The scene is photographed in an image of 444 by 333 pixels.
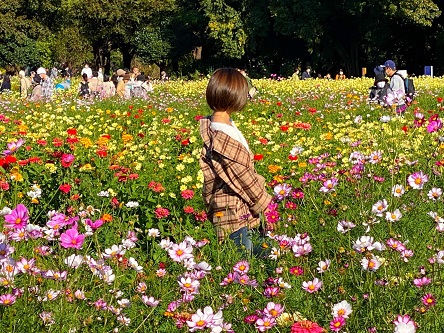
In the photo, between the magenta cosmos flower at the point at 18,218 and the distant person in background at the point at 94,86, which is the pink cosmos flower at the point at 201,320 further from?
the distant person in background at the point at 94,86

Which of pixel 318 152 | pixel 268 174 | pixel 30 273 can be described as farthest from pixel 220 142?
pixel 318 152

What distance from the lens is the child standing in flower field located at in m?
2.96

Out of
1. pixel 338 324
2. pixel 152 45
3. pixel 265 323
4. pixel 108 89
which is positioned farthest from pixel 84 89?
pixel 152 45

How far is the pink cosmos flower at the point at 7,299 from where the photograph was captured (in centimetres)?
190

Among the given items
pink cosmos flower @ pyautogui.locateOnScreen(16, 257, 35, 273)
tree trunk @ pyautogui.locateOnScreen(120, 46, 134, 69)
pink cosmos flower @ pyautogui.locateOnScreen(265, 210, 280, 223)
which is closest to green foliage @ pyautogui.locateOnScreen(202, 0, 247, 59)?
tree trunk @ pyautogui.locateOnScreen(120, 46, 134, 69)

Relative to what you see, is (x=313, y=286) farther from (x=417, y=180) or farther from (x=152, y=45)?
(x=152, y=45)

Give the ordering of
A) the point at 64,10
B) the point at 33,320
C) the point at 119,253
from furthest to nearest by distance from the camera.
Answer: the point at 64,10, the point at 119,253, the point at 33,320

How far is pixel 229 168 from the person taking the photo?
3000 mm

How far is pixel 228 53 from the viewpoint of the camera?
115 feet

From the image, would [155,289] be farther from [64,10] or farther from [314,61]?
[64,10]

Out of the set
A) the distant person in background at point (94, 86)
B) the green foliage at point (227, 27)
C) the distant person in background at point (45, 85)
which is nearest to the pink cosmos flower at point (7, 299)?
the distant person in background at point (45, 85)

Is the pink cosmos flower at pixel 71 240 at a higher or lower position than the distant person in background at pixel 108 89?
higher

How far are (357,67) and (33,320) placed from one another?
1337 inches

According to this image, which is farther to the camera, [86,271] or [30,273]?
[86,271]
